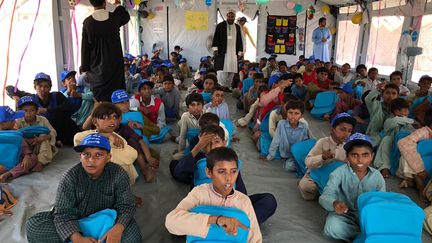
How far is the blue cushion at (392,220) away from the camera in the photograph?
1.81 metres

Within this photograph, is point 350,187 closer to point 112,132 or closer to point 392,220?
point 392,220

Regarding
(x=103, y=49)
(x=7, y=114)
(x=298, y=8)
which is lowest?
(x=7, y=114)

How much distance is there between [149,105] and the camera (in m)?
4.21

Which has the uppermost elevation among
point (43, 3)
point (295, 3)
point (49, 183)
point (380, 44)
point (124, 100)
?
point (295, 3)

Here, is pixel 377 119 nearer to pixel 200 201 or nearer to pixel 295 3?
pixel 200 201

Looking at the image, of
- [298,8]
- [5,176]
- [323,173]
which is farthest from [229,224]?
[298,8]

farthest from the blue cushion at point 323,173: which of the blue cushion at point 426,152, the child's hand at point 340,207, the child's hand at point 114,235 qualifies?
the child's hand at point 114,235

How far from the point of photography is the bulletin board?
10955 millimetres

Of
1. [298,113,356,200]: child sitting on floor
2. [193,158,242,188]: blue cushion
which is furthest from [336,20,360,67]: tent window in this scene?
[193,158,242,188]: blue cushion

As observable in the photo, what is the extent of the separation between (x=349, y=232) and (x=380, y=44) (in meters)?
6.40

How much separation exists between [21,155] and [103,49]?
1.17m

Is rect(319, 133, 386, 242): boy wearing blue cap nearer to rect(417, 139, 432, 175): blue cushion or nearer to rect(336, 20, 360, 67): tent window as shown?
rect(417, 139, 432, 175): blue cushion

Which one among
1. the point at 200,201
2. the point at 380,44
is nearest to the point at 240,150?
the point at 200,201

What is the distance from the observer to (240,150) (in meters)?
3.86
